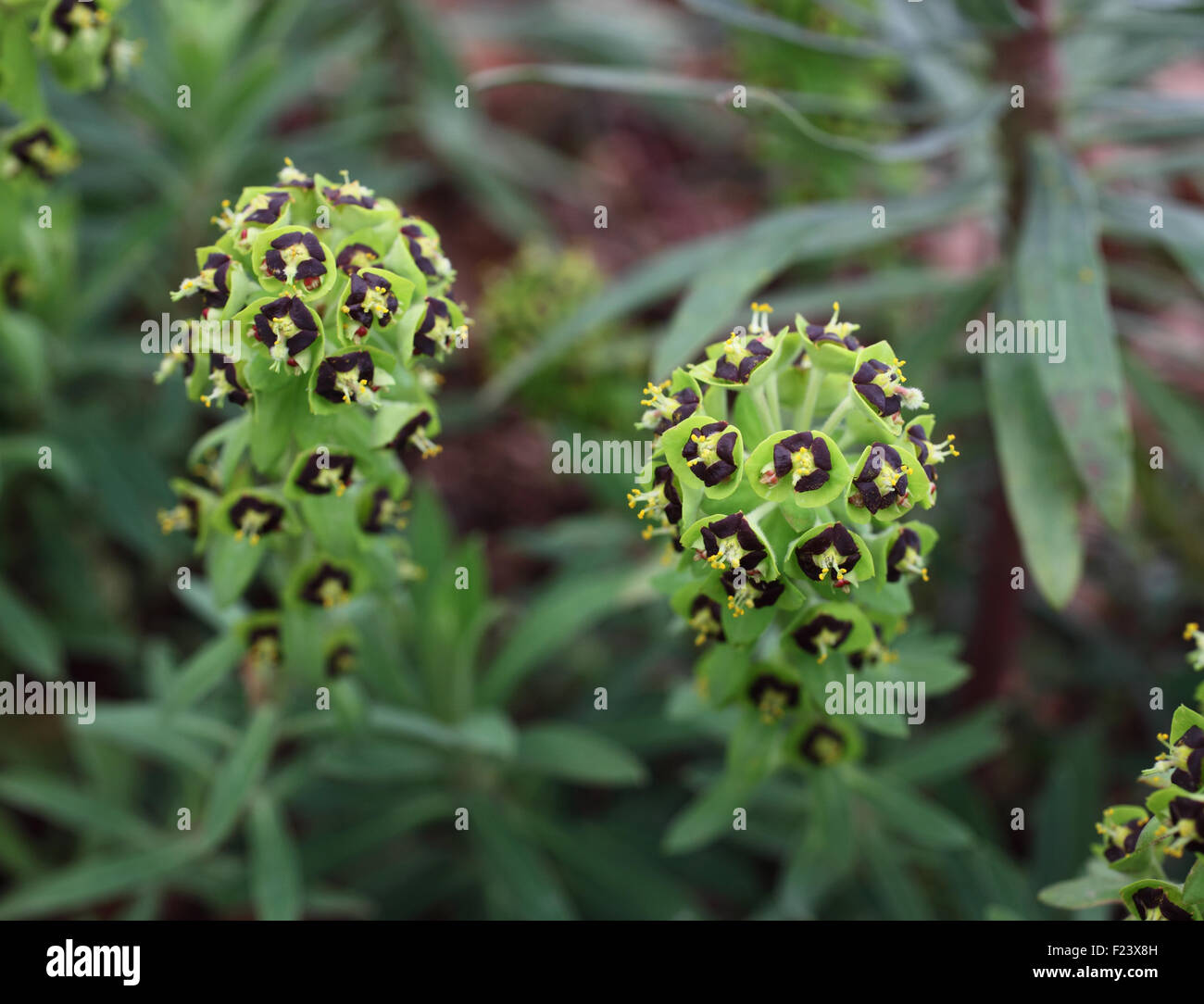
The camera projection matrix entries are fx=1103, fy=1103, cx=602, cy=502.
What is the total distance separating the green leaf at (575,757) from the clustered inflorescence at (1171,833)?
1182mm

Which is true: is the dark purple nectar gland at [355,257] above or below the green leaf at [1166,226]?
below

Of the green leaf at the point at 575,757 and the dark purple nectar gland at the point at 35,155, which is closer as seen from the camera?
the dark purple nectar gland at the point at 35,155

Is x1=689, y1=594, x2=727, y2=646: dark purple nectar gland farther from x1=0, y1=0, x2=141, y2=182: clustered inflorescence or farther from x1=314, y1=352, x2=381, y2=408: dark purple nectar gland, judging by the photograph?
x1=0, y1=0, x2=141, y2=182: clustered inflorescence

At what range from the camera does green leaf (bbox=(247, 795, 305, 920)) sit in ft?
8.87

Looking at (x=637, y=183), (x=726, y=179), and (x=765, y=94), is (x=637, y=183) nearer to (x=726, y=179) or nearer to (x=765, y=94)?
(x=726, y=179)

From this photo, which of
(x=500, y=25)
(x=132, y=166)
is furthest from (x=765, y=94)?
(x=500, y=25)

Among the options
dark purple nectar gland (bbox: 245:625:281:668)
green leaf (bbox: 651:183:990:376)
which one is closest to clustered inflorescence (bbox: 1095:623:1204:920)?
green leaf (bbox: 651:183:990:376)

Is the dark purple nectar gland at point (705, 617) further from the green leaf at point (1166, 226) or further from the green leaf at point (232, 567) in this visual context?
the green leaf at point (1166, 226)

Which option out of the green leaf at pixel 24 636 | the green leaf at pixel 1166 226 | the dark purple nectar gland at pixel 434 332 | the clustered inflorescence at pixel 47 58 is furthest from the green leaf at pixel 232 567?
the green leaf at pixel 1166 226

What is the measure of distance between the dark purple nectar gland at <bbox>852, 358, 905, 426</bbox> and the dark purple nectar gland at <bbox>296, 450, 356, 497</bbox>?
37.6 inches

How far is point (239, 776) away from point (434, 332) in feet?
4.27

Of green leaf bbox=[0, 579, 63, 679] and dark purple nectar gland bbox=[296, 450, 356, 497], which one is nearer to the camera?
dark purple nectar gland bbox=[296, 450, 356, 497]

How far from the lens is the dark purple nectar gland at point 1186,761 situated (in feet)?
5.81

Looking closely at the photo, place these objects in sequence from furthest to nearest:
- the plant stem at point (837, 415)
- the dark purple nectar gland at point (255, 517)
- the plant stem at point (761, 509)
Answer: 1. the dark purple nectar gland at point (255, 517)
2. the plant stem at point (837, 415)
3. the plant stem at point (761, 509)
